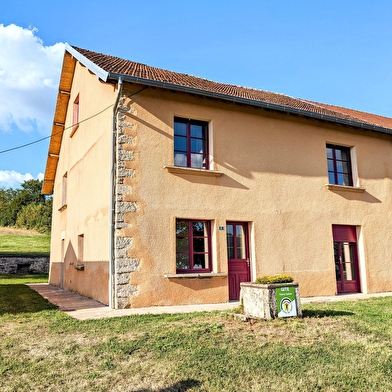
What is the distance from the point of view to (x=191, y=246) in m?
9.03

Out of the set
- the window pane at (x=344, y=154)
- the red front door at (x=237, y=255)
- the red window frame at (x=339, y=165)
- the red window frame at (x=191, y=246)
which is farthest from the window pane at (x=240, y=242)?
the window pane at (x=344, y=154)

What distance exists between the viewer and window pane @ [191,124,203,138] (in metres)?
9.78

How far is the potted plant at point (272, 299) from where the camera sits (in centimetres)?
629

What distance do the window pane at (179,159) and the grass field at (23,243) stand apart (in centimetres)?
1751

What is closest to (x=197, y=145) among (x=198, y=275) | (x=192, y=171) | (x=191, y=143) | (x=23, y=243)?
(x=191, y=143)

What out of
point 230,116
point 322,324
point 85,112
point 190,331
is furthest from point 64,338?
point 85,112

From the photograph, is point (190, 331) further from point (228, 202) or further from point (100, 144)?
point (100, 144)

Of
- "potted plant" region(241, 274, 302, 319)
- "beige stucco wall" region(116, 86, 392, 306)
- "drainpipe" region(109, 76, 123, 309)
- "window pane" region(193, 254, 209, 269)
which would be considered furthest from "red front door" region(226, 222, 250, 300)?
"drainpipe" region(109, 76, 123, 309)

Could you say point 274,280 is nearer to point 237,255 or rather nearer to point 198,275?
point 198,275

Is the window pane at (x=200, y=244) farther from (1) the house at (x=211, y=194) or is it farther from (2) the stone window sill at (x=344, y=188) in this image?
(2) the stone window sill at (x=344, y=188)

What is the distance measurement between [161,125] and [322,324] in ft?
18.4

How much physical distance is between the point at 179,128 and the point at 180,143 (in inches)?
15.5

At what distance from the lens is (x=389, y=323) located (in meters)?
6.13

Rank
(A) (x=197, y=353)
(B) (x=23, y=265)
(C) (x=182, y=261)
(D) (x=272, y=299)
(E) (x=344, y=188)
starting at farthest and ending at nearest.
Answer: (B) (x=23, y=265), (E) (x=344, y=188), (C) (x=182, y=261), (D) (x=272, y=299), (A) (x=197, y=353)
